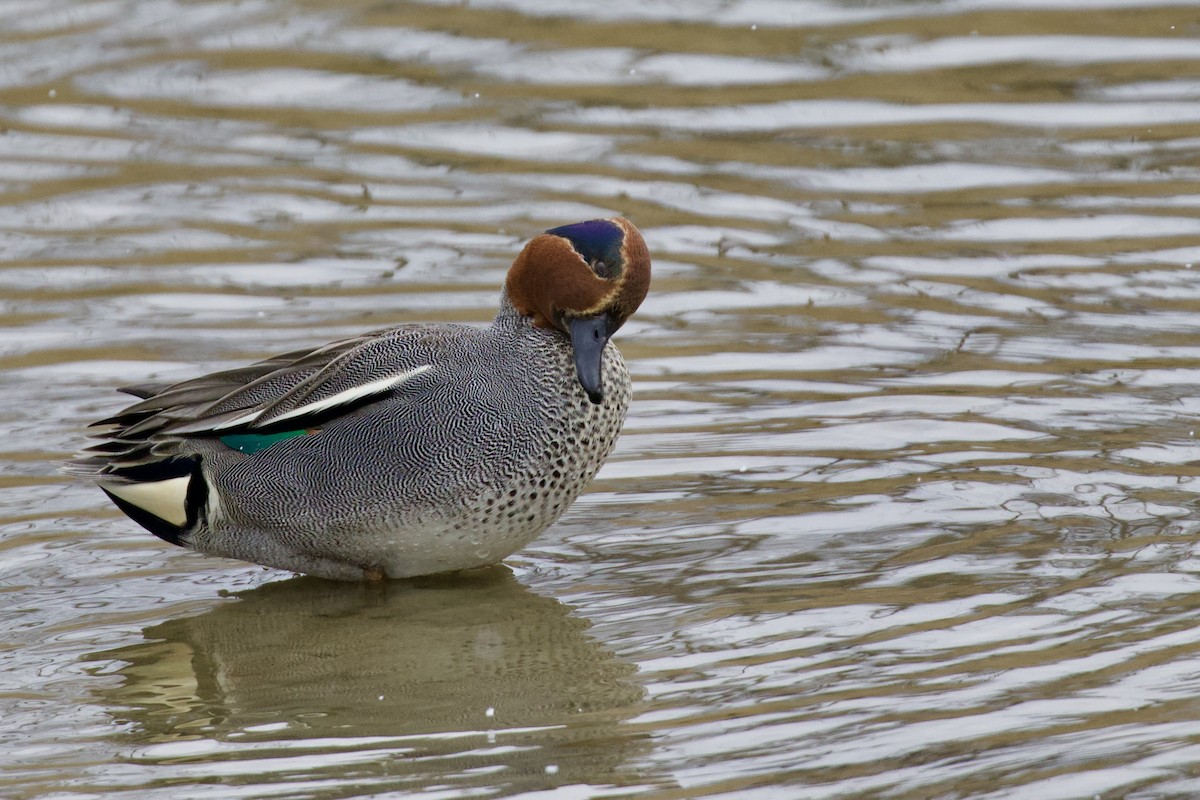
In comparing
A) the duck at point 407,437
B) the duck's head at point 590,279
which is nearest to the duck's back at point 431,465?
the duck at point 407,437

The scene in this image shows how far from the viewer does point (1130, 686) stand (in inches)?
174

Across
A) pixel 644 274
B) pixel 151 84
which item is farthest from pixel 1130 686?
pixel 151 84

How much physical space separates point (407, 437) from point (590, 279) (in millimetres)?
696

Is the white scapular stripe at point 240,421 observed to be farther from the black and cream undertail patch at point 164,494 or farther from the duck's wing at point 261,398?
the black and cream undertail patch at point 164,494

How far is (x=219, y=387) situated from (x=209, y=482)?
304 mm

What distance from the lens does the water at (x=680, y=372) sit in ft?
14.7

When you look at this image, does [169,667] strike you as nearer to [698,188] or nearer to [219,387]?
[219,387]

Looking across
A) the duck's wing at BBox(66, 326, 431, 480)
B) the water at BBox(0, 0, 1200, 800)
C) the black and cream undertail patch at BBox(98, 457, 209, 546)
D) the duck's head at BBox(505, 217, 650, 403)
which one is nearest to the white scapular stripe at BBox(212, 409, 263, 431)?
the duck's wing at BBox(66, 326, 431, 480)

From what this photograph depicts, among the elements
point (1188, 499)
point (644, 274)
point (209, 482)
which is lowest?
point (1188, 499)

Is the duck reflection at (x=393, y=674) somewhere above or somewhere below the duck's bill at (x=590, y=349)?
below

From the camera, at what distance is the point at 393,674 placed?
200 inches

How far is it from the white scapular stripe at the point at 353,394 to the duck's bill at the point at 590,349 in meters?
0.46

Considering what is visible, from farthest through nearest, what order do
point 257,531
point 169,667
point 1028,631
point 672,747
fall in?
point 257,531 < point 169,667 < point 1028,631 < point 672,747

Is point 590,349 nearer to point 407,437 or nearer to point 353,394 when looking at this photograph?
point 407,437
